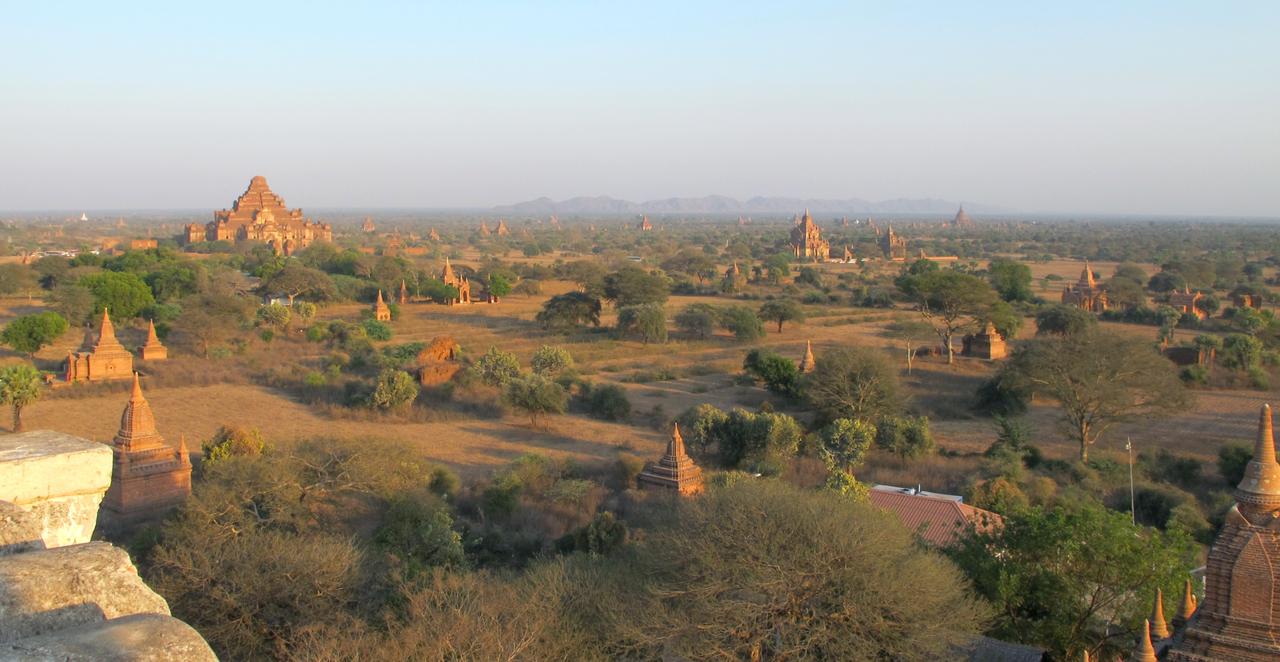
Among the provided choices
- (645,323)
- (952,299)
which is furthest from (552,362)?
(952,299)

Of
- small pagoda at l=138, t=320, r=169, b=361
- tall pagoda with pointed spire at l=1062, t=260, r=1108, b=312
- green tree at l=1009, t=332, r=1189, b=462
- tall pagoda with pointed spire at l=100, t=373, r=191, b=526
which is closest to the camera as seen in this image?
tall pagoda with pointed spire at l=100, t=373, r=191, b=526

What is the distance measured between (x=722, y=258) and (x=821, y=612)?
71.0m

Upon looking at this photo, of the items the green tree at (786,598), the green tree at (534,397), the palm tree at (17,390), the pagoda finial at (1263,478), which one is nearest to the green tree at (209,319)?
the palm tree at (17,390)

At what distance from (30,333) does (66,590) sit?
28.6m

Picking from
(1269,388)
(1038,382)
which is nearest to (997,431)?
(1038,382)

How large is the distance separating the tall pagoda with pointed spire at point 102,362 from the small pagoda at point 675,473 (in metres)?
16.8

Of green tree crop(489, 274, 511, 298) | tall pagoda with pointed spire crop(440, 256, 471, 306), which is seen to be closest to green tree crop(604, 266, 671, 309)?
green tree crop(489, 274, 511, 298)

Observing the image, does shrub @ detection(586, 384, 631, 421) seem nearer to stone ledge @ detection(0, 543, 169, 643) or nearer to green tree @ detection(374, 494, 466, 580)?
green tree @ detection(374, 494, 466, 580)

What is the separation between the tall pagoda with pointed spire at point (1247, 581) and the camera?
5.70 meters

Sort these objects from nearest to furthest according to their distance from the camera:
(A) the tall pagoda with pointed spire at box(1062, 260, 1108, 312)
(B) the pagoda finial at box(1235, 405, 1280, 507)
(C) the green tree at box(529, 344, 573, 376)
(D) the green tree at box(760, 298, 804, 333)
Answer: (B) the pagoda finial at box(1235, 405, 1280, 507), (C) the green tree at box(529, 344, 573, 376), (D) the green tree at box(760, 298, 804, 333), (A) the tall pagoda with pointed spire at box(1062, 260, 1108, 312)

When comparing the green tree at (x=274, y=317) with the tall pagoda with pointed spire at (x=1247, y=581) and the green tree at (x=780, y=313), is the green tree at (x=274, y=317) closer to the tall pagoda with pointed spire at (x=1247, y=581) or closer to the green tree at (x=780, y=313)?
the green tree at (x=780, y=313)

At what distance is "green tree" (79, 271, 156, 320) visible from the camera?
3380cm

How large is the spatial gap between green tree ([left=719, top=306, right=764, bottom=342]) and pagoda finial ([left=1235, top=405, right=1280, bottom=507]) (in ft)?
88.7

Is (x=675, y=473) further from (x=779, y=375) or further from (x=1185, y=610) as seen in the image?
(x=779, y=375)
